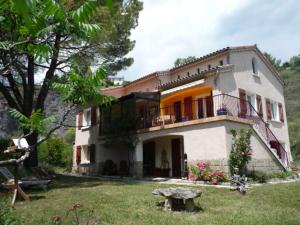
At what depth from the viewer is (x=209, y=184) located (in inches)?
709

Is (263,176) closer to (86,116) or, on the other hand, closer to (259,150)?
(259,150)

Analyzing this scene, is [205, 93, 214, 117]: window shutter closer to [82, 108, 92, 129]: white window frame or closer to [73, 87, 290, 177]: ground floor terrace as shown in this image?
[73, 87, 290, 177]: ground floor terrace

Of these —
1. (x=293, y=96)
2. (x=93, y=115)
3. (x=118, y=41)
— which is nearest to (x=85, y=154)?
(x=93, y=115)

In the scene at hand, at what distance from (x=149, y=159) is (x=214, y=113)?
836 cm

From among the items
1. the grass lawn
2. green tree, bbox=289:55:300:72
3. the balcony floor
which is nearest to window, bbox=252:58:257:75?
the balcony floor

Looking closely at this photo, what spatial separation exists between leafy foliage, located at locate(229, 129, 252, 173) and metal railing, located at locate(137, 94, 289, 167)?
2051 millimetres

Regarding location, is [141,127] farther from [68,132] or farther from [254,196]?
[68,132]

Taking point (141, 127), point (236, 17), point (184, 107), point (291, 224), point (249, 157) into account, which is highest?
point (236, 17)

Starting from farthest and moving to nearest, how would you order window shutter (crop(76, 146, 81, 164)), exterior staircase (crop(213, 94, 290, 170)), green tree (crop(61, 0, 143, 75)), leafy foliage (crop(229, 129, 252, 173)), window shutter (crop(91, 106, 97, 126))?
window shutter (crop(76, 146, 81, 164)), window shutter (crop(91, 106, 97, 126)), green tree (crop(61, 0, 143, 75)), exterior staircase (crop(213, 94, 290, 170)), leafy foliage (crop(229, 129, 252, 173))

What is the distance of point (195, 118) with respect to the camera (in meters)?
24.9

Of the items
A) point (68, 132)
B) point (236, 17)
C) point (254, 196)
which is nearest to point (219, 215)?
point (254, 196)

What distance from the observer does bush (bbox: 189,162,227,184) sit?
18.1 metres

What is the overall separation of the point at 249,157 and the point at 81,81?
16.0 m

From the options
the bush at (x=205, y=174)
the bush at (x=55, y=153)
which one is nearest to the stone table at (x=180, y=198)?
the bush at (x=205, y=174)
